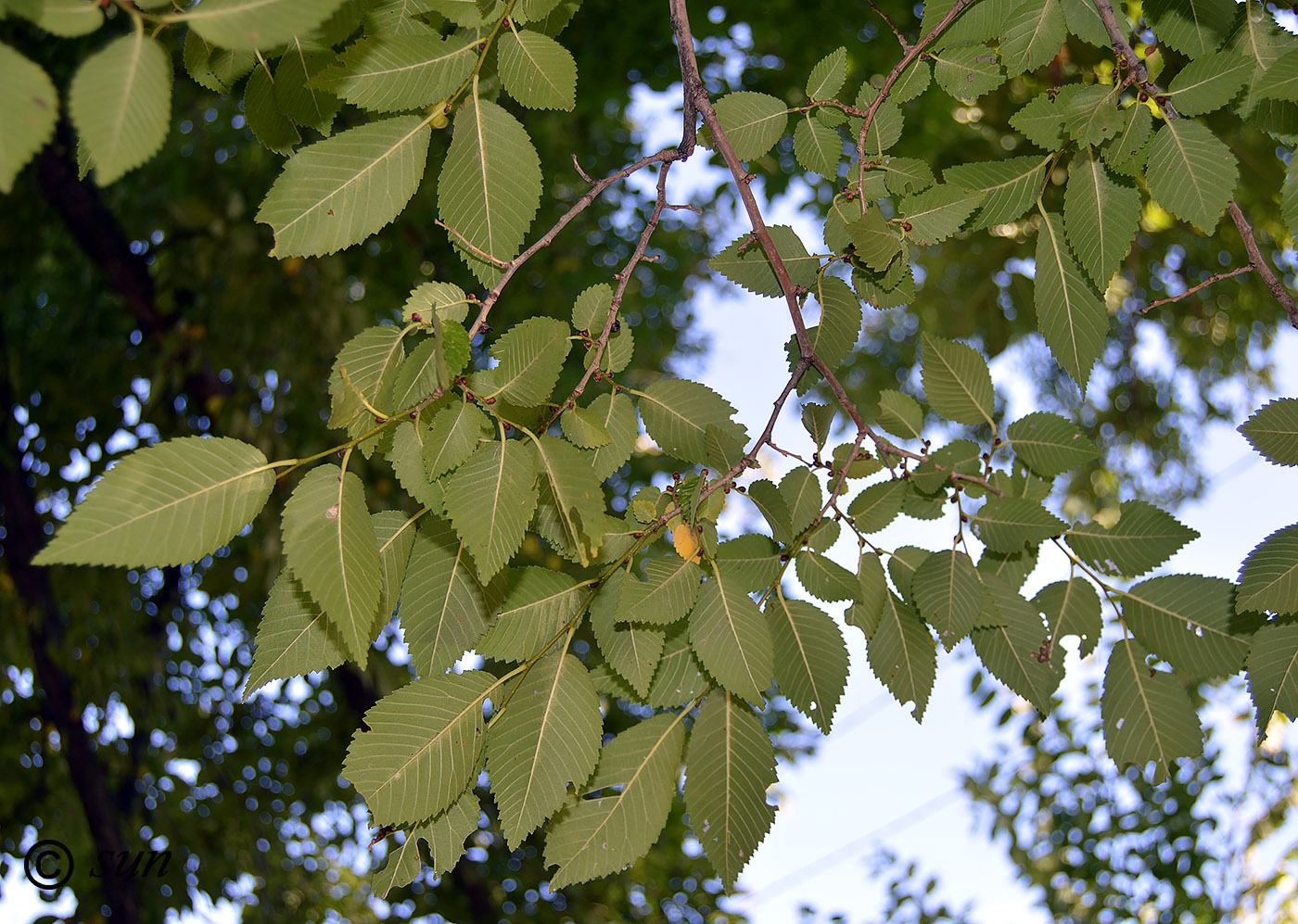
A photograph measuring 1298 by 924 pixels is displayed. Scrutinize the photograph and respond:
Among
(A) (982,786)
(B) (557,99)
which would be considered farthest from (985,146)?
(B) (557,99)

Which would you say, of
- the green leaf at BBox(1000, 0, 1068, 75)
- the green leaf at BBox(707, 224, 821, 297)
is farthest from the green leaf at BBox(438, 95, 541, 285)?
the green leaf at BBox(1000, 0, 1068, 75)

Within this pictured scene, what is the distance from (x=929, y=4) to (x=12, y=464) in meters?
2.67

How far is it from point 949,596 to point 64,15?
0.72m

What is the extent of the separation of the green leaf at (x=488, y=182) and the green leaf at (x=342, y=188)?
0.03 m

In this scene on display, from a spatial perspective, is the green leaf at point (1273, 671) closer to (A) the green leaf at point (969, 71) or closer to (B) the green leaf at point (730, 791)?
(B) the green leaf at point (730, 791)

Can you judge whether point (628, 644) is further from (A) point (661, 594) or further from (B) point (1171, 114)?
(B) point (1171, 114)

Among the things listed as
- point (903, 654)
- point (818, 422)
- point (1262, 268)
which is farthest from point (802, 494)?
point (1262, 268)

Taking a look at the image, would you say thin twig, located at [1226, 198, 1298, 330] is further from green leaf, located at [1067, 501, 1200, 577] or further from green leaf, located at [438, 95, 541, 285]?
green leaf, located at [438, 95, 541, 285]

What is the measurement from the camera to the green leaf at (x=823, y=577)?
2.62ft

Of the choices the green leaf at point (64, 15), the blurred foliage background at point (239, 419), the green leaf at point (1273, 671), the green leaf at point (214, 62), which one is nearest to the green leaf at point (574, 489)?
the green leaf at point (64, 15)

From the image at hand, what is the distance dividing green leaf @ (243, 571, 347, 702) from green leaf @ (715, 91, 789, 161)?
532 mm

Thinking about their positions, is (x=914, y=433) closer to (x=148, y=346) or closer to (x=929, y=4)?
(x=929, y=4)

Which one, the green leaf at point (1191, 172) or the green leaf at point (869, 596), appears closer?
the green leaf at point (1191, 172)

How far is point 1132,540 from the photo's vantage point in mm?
886
